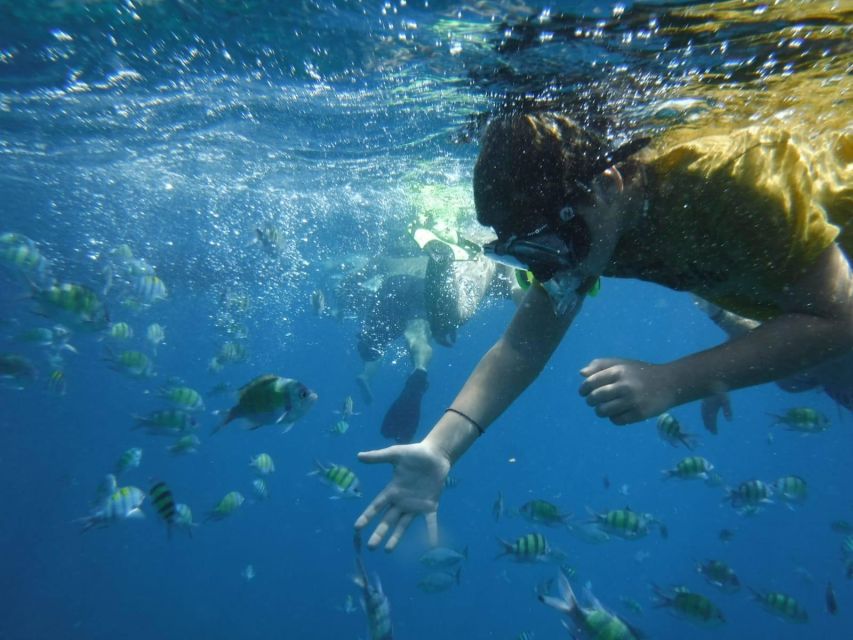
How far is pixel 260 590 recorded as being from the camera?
46188 mm

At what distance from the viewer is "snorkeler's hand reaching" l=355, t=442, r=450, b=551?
8.77 feet

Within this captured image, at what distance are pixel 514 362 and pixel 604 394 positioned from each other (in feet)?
3.78

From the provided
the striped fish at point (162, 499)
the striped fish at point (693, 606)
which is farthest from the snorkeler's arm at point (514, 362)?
the striped fish at point (693, 606)

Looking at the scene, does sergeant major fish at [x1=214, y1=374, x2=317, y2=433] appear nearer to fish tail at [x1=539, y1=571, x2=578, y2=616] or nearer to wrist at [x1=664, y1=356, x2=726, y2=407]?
fish tail at [x1=539, y1=571, x2=578, y2=616]

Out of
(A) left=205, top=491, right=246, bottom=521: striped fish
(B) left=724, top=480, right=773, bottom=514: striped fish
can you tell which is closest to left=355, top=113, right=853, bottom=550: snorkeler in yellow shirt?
(B) left=724, top=480, right=773, bottom=514: striped fish

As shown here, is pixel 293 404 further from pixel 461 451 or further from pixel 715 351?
pixel 715 351

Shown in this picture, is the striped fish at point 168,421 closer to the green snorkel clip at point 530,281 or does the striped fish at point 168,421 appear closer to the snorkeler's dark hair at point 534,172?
the green snorkel clip at point 530,281

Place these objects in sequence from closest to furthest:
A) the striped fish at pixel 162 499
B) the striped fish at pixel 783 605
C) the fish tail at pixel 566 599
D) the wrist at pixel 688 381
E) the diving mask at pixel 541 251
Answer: the wrist at pixel 688 381, the diving mask at pixel 541 251, the fish tail at pixel 566 599, the striped fish at pixel 162 499, the striped fish at pixel 783 605

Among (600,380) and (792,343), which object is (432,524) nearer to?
(600,380)

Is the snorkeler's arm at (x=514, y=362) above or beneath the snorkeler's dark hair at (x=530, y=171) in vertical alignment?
beneath

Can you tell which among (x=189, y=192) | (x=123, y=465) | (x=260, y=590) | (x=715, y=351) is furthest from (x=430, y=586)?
(x=260, y=590)

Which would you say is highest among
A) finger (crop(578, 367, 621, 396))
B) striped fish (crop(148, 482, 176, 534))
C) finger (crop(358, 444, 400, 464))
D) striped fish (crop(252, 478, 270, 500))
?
finger (crop(578, 367, 621, 396))

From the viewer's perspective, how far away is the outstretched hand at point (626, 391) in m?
2.16

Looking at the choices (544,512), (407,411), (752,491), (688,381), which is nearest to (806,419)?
(752,491)
